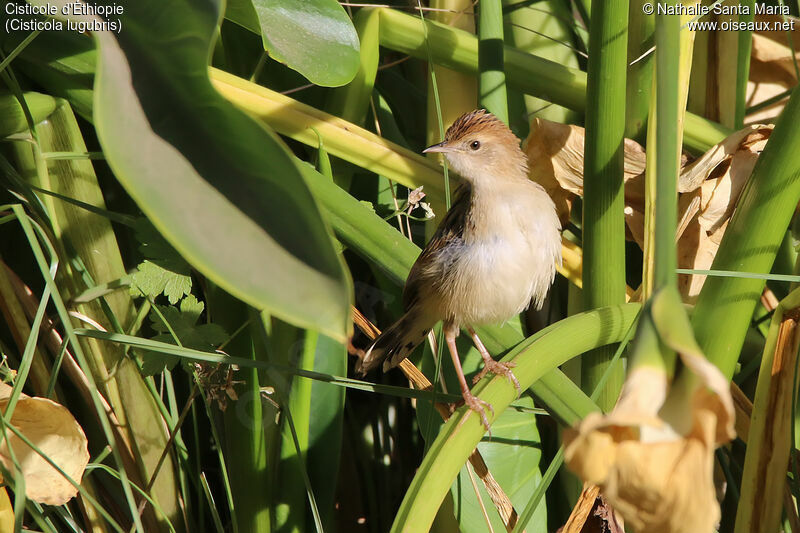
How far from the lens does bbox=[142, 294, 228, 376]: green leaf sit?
1716 millimetres

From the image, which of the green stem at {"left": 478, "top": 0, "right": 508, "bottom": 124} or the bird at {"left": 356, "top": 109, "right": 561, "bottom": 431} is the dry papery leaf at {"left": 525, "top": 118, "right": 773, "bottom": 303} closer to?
the bird at {"left": 356, "top": 109, "right": 561, "bottom": 431}

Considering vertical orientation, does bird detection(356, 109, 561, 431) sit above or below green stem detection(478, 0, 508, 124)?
below

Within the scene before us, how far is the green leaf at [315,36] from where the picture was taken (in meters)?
1.63

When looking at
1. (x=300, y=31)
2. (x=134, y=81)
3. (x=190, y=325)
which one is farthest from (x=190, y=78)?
(x=190, y=325)

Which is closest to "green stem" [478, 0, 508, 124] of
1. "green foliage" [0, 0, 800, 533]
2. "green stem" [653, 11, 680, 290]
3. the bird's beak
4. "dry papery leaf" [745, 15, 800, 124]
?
"green foliage" [0, 0, 800, 533]

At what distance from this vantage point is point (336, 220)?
1.61 m

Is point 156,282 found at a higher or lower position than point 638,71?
lower

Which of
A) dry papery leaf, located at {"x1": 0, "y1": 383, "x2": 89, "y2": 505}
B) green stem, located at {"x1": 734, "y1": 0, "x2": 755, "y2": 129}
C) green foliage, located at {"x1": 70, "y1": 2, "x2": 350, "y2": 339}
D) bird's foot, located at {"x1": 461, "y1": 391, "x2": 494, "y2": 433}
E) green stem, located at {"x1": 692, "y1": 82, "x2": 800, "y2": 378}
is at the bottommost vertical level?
dry papery leaf, located at {"x1": 0, "y1": 383, "x2": 89, "y2": 505}

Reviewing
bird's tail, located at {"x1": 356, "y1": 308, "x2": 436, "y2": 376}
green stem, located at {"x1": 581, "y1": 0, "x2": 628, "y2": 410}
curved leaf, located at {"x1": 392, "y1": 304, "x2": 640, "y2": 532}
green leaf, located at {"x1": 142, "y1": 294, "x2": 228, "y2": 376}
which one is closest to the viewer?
curved leaf, located at {"x1": 392, "y1": 304, "x2": 640, "y2": 532}

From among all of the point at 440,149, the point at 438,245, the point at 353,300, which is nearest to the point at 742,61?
the point at 440,149

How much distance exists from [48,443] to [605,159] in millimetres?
1219

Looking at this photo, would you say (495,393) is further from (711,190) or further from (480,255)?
(711,190)

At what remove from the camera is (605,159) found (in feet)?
5.33

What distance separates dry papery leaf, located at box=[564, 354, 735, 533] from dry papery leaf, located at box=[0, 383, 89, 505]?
1059 mm
